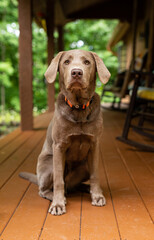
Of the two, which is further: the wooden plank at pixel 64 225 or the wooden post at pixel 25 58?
the wooden post at pixel 25 58

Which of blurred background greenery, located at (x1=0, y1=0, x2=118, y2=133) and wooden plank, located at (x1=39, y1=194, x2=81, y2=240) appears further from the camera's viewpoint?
blurred background greenery, located at (x1=0, y1=0, x2=118, y2=133)

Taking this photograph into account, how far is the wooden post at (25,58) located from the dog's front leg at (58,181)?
246 centimetres

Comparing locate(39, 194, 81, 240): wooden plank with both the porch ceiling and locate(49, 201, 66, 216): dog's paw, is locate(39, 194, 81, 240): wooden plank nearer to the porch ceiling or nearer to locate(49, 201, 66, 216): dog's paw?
locate(49, 201, 66, 216): dog's paw

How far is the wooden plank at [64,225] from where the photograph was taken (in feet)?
4.66

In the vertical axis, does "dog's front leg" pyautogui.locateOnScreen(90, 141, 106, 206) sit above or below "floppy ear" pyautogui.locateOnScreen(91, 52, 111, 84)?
below

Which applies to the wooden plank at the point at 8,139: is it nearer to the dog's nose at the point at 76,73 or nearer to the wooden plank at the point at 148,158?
the wooden plank at the point at 148,158

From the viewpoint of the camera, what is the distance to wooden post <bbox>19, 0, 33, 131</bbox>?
399 centimetres

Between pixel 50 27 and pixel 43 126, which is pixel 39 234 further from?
pixel 50 27

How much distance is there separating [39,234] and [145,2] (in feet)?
22.9

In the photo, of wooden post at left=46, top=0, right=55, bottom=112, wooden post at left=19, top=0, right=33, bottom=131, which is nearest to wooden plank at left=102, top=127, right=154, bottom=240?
wooden post at left=19, top=0, right=33, bottom=131

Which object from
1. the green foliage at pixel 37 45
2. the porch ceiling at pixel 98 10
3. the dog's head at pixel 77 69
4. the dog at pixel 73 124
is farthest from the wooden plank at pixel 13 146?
the green foliage at pixel 37 45

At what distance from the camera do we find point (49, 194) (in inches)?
75.2

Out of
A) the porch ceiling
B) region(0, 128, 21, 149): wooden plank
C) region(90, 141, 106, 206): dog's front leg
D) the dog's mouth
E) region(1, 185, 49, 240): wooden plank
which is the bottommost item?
region(0, 128, 21, 149): wooden plank

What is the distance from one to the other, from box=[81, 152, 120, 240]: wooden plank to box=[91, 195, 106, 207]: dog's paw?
0.03m
